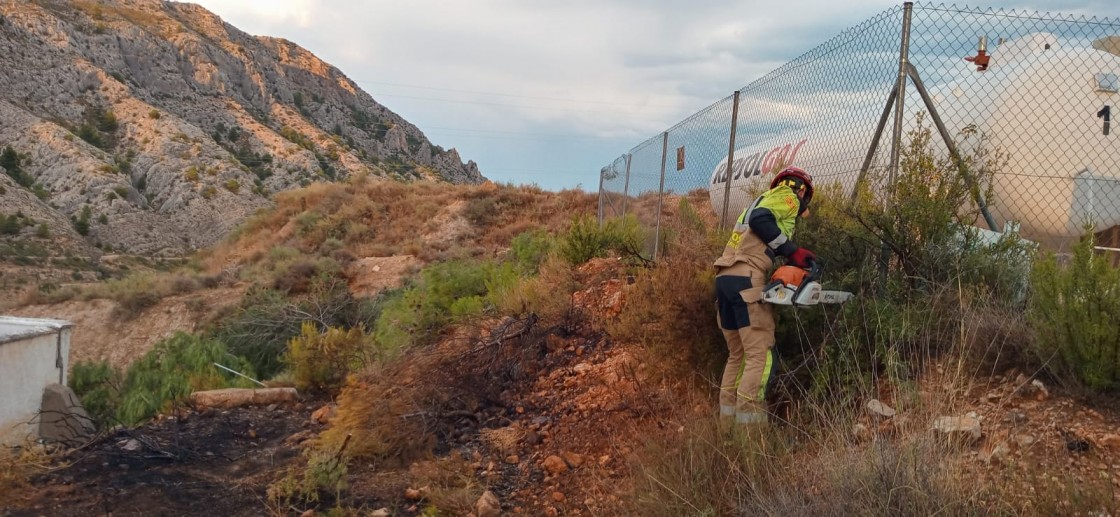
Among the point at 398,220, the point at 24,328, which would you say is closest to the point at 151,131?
the point at 398,220

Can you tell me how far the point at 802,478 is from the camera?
330 centimetres

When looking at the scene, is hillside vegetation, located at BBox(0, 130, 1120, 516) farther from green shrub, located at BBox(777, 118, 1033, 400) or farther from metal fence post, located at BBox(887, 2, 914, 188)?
metal fence post, located at BBox(887, 2, 914, 188)

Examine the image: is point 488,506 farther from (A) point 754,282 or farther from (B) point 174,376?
(B) point 174,376

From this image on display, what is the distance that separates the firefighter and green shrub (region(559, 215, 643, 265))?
16.8 ft

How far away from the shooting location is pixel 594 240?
10.6 metres

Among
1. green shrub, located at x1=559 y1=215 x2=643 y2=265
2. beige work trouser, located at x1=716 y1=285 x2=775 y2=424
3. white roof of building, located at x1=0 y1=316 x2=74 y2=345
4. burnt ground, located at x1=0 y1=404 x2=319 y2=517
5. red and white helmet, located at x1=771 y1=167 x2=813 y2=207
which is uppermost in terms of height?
red and white helmet, located at x1=771 y1=167 x2=813 y2=207

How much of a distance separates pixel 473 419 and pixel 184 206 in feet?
140

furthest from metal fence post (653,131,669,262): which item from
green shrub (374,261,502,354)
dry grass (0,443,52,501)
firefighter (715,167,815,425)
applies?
dry grass (0,443,52,501)

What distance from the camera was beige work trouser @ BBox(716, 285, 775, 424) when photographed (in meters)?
4.63

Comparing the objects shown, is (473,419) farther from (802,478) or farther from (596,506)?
(802,478)

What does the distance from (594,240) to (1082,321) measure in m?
7.07

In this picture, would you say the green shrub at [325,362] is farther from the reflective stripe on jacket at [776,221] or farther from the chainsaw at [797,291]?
the chainsaw at [797,291]

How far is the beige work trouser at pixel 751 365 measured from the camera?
4.63 metres

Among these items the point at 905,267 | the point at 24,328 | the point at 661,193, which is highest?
the point at 661,193
